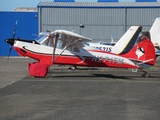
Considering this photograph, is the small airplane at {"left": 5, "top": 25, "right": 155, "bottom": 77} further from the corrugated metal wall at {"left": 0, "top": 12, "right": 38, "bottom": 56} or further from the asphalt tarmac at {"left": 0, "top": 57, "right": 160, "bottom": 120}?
the corrugated metal wall at {"left": 0, "top": 12, "right": 38, "bottom": 56}

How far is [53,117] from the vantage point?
8.59 meters

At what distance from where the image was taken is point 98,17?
49625 mm

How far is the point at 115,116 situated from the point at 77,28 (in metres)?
41.4

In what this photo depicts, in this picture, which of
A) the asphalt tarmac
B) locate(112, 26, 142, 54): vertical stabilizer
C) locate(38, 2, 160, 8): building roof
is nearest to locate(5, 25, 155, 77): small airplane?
locate(112, 26, 142, 54): vertical stabilizer

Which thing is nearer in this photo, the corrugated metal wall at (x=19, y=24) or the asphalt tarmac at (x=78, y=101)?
the asphalt tarmac at (x=78, y=101)

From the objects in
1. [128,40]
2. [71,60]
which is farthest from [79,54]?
[128,40]

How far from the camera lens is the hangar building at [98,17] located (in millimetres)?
49062

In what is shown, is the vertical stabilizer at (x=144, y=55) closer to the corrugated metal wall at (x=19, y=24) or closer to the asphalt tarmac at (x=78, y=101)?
the asphalt tarmac at (x=78, y=101)

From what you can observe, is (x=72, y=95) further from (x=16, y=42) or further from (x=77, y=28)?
(x=77, y=28)

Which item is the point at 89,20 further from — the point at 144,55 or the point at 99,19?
the point at 144,55

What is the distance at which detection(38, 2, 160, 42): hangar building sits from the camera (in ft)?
161

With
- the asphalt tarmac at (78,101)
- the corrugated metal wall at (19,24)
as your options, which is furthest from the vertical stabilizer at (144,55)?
the corrugated metal wall at (19,24)

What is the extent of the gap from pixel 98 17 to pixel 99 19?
12.0 inches

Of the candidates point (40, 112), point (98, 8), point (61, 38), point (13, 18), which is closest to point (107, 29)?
point (98, 8)
